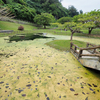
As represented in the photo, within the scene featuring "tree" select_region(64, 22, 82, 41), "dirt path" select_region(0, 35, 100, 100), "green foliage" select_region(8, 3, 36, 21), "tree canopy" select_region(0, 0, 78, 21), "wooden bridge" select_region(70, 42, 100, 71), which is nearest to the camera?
"dirt path" select_region(0, 35, 100, 100)

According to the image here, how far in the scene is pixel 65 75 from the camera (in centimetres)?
412

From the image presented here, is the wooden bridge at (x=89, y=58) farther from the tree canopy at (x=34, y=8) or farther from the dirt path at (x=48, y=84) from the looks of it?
the tree canopy at (x=34, y=8)

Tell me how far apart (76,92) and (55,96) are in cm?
95

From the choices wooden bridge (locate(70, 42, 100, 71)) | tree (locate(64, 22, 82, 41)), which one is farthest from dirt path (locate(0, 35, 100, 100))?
tree (locate(64, 22, 82, 41))

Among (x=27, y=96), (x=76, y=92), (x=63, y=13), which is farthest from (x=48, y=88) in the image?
(x=63, y=13)

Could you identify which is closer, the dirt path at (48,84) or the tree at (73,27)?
the dirt path at (48,84)

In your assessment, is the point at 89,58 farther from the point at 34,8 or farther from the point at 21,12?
the point at 34,8

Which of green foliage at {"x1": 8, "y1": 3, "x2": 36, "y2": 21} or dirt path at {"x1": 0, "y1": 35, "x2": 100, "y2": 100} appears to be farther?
green foliage at {"x1": 8, "y1": 3, "x2": 36, "y2": 21}

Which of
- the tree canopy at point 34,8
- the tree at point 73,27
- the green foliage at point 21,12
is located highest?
the tree canopy at point 34,8

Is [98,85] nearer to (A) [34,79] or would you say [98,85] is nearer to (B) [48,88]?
(B) [48,88]

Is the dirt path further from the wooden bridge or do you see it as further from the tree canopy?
the tree canopy

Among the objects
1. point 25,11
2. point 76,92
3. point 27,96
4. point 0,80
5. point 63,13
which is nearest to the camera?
point 27,96

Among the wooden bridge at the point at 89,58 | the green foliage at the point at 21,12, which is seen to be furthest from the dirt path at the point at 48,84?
the green foliage at the point at 21,12

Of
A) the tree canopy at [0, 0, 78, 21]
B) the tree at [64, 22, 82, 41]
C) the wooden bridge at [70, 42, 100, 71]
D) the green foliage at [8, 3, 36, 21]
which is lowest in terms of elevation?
the wooden bridge at [70, 42, 100, 71]
